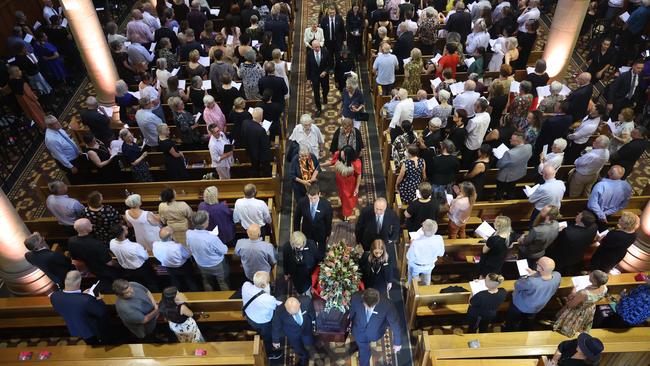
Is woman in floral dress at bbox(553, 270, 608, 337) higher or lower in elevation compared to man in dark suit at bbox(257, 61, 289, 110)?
lower

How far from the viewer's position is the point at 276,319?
501 cm

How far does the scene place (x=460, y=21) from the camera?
9.70m

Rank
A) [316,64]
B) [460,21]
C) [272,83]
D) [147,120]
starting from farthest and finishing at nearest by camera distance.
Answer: [460,21]
[316,64]
[272,83]
[147,120]

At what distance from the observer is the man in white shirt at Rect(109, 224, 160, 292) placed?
18.1 feet

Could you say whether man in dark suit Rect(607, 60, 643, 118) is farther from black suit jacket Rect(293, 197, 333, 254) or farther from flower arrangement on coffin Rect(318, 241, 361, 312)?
flower arrangement on coffin Rect(318, 241, 361, 312)

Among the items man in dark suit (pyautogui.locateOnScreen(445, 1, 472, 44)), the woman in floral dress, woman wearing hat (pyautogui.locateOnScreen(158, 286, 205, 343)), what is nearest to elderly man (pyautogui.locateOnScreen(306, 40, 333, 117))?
man in dark suit (pyautogui.locateOnScreen(445, 1, 472, 44))

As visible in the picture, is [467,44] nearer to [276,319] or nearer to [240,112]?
[240,112]

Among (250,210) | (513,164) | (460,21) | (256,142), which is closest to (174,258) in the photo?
(250,210)

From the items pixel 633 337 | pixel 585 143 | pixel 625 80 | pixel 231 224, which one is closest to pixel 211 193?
pixel 231 224

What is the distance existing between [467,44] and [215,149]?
5492 mm

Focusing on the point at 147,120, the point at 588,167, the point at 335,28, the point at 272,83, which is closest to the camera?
the point at 588,167

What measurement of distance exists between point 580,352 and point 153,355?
426 cm

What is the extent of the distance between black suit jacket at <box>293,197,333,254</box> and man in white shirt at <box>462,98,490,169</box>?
251cm

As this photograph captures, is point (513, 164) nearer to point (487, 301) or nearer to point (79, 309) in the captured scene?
point (487, 301)
